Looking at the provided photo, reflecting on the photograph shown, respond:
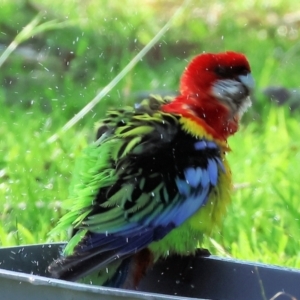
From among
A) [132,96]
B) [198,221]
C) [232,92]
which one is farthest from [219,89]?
[132,96]

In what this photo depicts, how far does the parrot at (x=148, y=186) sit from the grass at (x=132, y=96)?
1.37ft

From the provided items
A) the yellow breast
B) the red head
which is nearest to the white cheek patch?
the red head

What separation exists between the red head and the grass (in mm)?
396

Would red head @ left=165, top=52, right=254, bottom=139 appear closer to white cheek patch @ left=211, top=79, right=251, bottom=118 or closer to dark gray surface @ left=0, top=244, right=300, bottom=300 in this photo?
white cheek patch @ left=211, top=79, right=251, bottom=118

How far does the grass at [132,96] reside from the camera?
2459mm

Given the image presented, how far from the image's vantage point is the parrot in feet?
5.37

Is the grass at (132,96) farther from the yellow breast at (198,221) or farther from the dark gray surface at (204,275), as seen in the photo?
the dark gray surface at (204,275)

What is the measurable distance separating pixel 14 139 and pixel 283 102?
133cm

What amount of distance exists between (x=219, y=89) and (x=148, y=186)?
0.46 m

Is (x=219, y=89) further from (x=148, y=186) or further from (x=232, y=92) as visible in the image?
(x=148, y=186)

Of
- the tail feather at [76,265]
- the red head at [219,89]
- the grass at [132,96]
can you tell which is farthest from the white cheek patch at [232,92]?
the tail feather at [76,265]

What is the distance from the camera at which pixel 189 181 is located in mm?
1826

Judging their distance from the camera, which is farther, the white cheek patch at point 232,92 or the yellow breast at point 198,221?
the white cheek patch at point 232,92

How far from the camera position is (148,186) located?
176 centimetres
